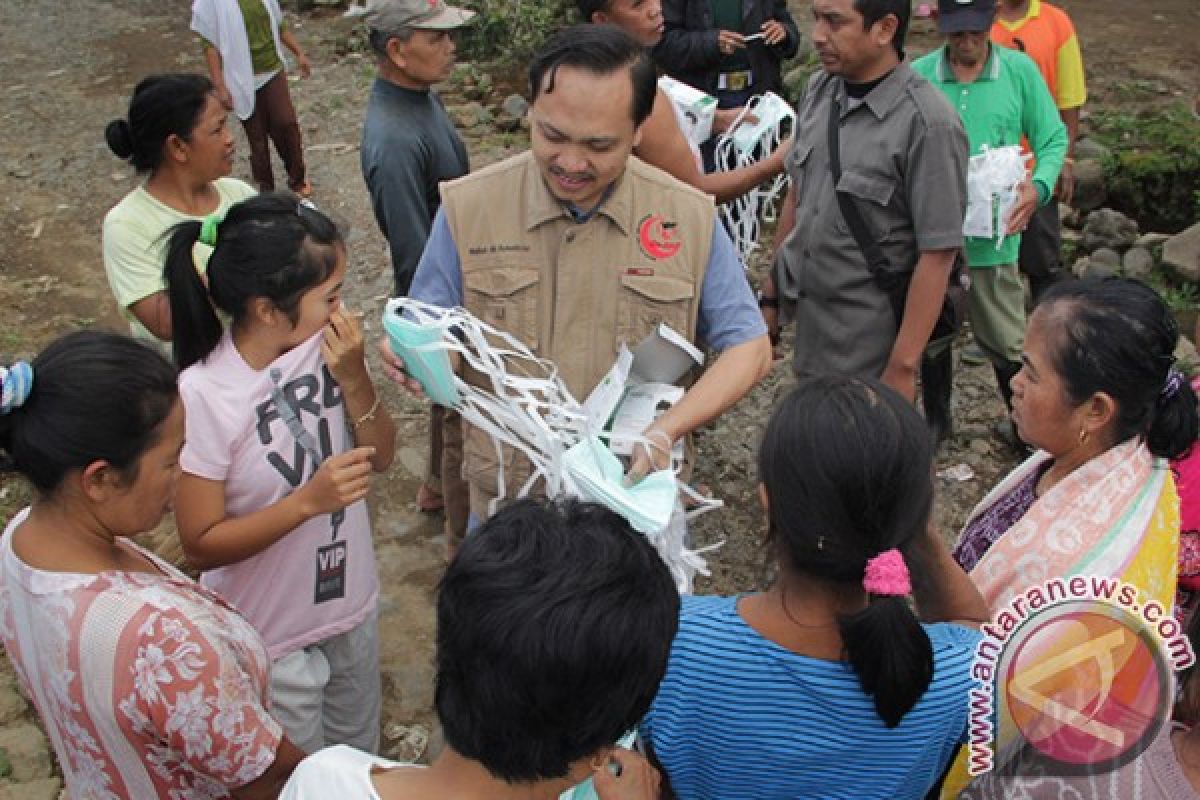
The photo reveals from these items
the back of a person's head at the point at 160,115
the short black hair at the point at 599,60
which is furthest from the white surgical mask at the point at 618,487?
the back of a person's head at the point at 160,115

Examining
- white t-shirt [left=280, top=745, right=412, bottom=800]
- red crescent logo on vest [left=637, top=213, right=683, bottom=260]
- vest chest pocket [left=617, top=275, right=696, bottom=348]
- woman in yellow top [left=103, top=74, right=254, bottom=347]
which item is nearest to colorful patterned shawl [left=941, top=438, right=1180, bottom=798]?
vest chest pocket [left=617, top=275, right=696, bottom=348]

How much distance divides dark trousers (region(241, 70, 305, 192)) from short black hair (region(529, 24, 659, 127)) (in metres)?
4.56

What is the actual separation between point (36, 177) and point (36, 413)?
6.68 m

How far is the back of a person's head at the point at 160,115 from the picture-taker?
333cm

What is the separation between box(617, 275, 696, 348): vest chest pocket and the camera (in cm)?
263

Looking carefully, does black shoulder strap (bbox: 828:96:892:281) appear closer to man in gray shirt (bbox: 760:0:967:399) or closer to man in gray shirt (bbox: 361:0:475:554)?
man in gray shirt (bbox: 760:0:967:399)

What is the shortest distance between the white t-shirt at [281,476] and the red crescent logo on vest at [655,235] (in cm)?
80

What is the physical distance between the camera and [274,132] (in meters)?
6.78

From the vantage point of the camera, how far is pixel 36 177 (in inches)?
299

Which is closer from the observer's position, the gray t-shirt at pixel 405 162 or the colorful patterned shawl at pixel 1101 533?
the colorful patterned shawl at pixel 1101 533

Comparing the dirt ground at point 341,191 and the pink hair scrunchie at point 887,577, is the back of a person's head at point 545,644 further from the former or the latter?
the dirt ground at point 341,191

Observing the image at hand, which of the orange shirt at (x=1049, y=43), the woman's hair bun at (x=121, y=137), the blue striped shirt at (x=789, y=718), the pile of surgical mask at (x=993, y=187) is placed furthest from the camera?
the orange shirt at (x=1049, y=43)

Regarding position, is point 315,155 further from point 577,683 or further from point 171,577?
point 577,683

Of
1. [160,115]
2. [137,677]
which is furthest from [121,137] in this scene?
[137,677]
